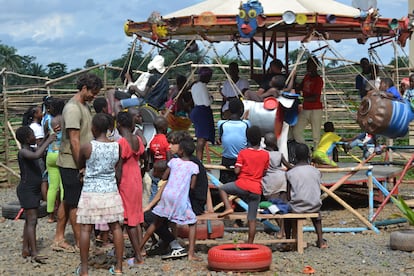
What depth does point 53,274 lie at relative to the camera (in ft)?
25.4

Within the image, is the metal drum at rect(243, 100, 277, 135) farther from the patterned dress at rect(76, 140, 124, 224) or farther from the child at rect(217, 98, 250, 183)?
the patterned dress at rect(76, 140, 124, 224)

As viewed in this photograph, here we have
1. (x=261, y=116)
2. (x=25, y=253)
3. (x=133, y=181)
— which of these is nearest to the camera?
(x=133, y=181)

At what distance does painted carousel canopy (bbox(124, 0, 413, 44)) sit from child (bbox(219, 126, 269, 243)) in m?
2.66

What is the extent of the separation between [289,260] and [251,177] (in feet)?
3.46

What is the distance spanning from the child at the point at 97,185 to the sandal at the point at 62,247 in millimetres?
1414

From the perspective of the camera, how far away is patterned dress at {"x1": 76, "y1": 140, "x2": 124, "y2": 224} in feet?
23.9

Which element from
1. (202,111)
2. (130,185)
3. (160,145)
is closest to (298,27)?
(202,111)

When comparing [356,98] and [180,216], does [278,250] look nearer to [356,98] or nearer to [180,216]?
[180,216]

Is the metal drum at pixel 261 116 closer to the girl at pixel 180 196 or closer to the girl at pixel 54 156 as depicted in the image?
the girl at pixel 180 196

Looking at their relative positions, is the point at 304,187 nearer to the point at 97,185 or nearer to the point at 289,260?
the point at 289,260

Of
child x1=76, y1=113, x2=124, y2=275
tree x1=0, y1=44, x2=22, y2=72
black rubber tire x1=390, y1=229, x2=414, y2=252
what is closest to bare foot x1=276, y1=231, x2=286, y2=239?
black rubber tire x1=390, y1=229, x2=414, y2=252

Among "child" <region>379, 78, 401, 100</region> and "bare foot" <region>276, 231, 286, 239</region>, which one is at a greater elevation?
"child" <region>379, 78, 401, 100</region>

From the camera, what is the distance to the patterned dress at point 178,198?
816cm

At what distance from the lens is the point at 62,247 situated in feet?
29.0
